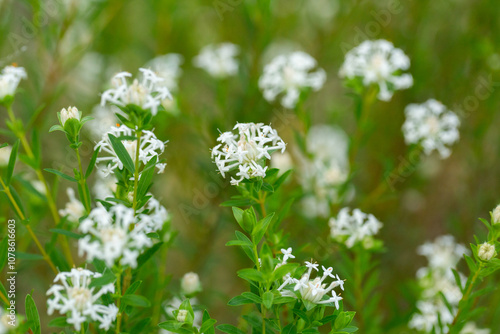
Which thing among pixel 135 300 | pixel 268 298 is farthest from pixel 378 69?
pixel 135 300

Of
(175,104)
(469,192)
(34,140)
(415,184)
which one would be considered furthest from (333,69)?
(34,140)

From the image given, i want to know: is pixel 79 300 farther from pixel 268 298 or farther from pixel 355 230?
pixel 355 230

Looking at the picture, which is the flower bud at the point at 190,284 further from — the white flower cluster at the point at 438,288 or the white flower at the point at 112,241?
the white flower cluster at the point at 438,288

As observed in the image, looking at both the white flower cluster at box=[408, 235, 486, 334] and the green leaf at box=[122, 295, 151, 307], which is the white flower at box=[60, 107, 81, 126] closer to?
the green leaf at box=[122, 295, 151, 307]

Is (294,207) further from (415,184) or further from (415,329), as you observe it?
(415,184)

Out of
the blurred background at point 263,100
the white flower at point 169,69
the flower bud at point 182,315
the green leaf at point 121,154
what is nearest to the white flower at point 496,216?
the blurred background at point 263,100

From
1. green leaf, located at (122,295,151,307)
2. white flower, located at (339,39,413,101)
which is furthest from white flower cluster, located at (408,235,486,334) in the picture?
green leaf, located at (122,295,151,307)
